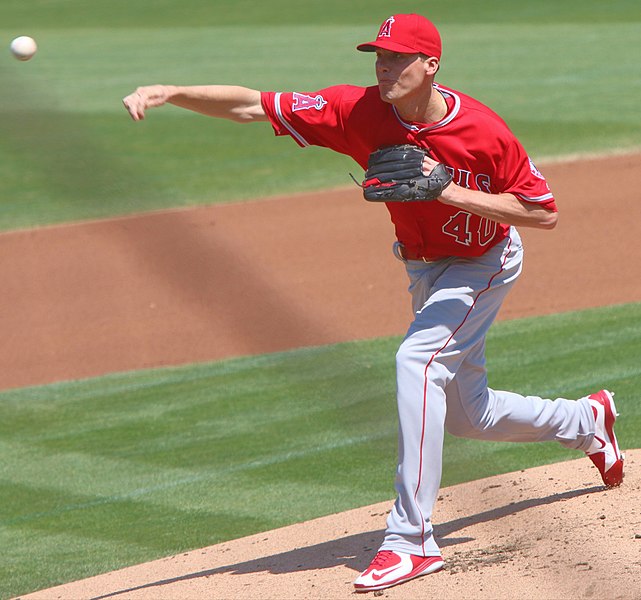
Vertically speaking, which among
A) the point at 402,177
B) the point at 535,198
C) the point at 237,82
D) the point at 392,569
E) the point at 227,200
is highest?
the point at 402,177

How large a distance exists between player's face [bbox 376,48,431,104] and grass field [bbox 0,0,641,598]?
2.29 metres

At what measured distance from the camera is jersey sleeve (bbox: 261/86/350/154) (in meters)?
4.57

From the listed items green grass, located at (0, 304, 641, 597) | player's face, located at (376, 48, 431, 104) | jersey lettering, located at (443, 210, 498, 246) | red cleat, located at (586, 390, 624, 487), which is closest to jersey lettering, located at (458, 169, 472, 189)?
jersey lettering, located at (443, 210, 498, 246)

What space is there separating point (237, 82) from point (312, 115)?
581 inches

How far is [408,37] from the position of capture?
4266 millimetres

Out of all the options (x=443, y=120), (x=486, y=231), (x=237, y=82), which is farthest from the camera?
(x=237, y=82)

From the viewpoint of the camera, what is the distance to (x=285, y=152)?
51.3ft

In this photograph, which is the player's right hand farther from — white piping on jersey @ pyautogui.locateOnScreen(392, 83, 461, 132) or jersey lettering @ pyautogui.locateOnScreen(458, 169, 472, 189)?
jersey lettering @ pyautogui.locateOnScreen(458, 169, 472, 189)

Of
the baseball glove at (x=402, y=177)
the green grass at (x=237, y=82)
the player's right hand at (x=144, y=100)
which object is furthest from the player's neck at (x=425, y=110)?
the green grass at (x=237, y=82)

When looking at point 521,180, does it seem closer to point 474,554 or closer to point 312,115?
point 312,115

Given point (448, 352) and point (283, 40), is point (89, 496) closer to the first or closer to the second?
point (448, 352)

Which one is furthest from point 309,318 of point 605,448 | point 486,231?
point 486,231

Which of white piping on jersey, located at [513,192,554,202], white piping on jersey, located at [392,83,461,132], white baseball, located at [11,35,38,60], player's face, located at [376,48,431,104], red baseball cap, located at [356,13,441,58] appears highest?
red baseball cap, located at [356,13,441,58]

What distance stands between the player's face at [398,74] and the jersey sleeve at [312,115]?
0.29 metres
